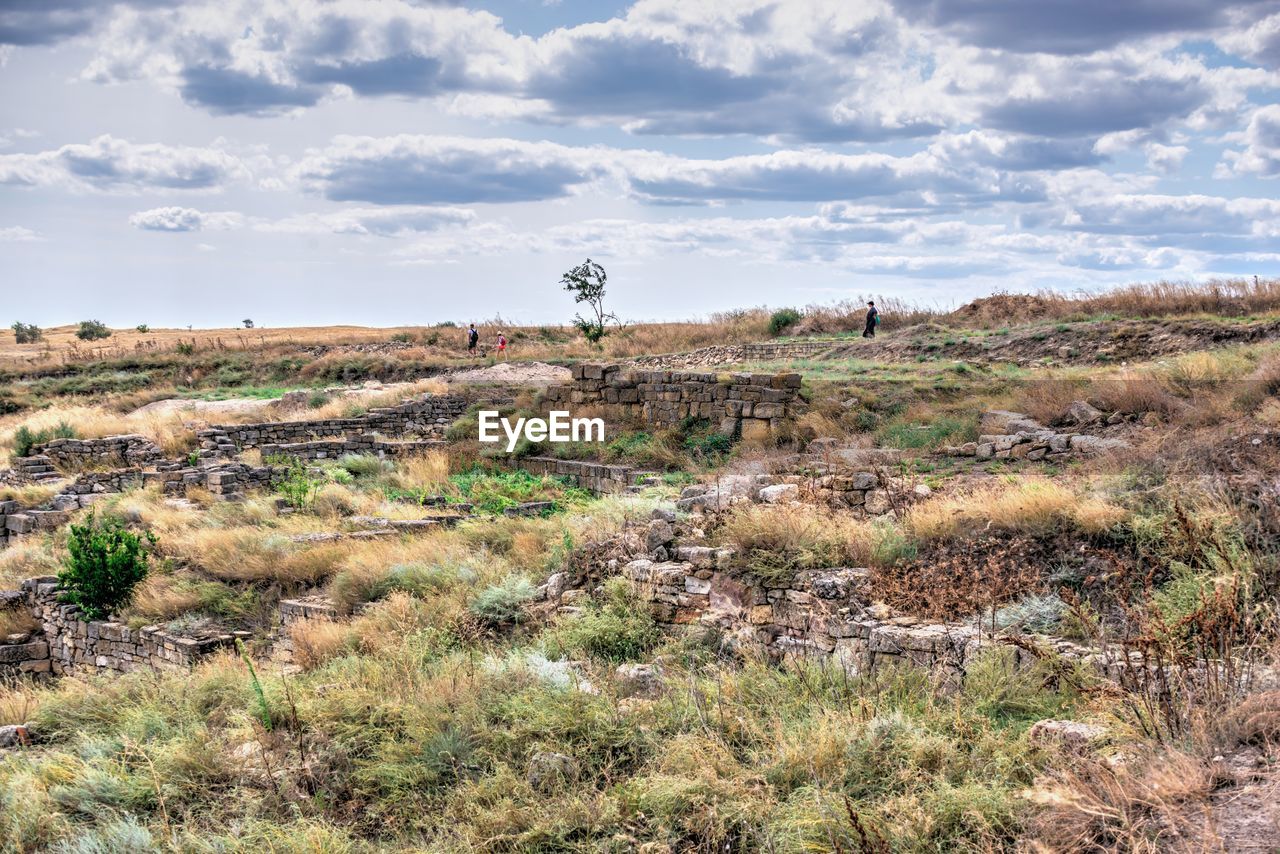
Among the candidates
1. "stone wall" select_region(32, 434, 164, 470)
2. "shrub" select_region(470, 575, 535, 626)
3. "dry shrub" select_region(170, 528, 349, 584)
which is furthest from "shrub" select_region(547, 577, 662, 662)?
"stone wall" select_region(32, 434, 164, 470)

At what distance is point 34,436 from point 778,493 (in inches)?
712

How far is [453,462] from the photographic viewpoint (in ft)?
62.9

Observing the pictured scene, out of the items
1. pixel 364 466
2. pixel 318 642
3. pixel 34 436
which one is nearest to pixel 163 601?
pixel 318 642

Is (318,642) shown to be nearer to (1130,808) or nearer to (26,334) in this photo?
(1130,808)

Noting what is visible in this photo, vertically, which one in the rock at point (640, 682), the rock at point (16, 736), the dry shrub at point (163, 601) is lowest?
the rock at point (16, 736)

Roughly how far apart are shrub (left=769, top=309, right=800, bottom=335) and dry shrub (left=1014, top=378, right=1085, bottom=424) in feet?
61.1

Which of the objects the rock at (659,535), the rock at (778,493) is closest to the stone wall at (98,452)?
the rock at (659,535)

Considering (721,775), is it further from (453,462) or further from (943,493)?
(453,462)

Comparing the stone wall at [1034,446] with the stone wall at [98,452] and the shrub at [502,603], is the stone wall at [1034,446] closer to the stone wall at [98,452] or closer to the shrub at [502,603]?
the shrub at [502,603]

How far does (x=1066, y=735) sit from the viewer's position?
5.11 metres

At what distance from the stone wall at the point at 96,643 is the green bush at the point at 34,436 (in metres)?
10.3

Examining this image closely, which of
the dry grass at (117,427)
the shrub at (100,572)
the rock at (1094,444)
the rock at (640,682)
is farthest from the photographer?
the dry grass at (117,427)

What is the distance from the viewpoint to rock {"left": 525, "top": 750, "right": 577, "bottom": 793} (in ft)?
19.4

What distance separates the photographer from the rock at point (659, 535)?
936cm
